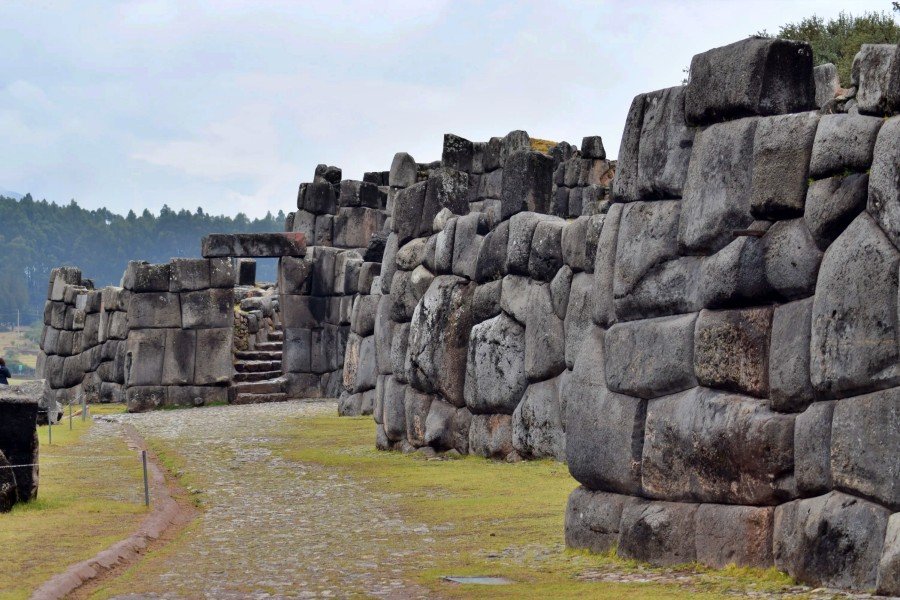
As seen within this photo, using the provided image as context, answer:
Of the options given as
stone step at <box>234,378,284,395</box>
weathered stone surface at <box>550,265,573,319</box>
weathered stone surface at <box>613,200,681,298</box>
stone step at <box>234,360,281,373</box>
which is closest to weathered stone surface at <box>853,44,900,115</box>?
weathered stone surface at <box>613,200,681,298</box>

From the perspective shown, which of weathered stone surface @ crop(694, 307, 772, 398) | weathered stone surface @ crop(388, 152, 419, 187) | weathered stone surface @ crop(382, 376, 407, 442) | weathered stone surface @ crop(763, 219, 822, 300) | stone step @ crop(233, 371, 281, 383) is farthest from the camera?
stone step @ crop(233, 371, 281, 383)

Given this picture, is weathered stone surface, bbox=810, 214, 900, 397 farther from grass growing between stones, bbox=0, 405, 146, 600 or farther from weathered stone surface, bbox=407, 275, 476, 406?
weathered stone surface, bbox=407, 275, 476, 406

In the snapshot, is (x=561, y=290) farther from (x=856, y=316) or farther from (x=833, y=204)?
(x=856, y=316)

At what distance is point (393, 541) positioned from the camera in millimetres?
12844

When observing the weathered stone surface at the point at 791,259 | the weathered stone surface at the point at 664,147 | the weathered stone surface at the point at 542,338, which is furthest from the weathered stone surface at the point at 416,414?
the weathered stone surface at the point at 791,259

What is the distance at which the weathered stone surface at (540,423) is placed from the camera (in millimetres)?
18031

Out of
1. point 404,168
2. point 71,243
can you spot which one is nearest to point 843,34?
point 404,168

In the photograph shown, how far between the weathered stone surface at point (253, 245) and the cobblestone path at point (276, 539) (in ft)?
52.1

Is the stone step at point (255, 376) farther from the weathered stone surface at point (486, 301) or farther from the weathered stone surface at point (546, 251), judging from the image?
the weathered stone surface at point (546, 251)

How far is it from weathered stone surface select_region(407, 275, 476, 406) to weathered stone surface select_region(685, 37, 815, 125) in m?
10.2

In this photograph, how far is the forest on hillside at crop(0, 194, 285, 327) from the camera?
184m

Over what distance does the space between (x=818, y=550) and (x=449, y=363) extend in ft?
39.0

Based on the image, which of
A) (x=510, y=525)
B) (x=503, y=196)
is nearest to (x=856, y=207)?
(x=510, y=525)

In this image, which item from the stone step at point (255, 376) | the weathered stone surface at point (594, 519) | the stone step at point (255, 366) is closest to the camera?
the weathered stone surface at point (594, 519)
